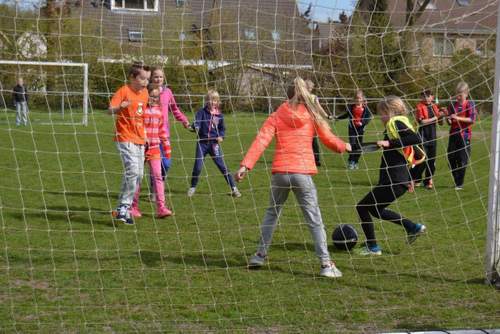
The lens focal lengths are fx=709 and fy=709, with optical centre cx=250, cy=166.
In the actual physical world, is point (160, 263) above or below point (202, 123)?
below

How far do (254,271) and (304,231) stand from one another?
5.37 ft

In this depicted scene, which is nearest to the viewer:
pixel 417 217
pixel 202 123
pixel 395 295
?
pixel 395 295

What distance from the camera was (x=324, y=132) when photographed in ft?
18.1

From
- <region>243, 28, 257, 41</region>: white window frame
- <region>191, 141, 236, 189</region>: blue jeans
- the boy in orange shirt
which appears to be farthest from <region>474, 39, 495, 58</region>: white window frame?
<region>191, 141, 236, 189</region>: blue jeans

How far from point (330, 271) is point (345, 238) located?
885 millimetres

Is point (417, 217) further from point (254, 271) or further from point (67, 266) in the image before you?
point (67, 266)

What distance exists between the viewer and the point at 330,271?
18.3ft

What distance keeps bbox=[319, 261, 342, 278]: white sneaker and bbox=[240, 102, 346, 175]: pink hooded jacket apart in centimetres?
75

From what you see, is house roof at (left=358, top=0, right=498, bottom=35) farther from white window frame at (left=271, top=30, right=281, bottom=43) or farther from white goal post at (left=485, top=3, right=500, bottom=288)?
white window frame at (left=271, top=30, right=281, bottom=43)

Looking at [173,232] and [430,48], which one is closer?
[430,48]

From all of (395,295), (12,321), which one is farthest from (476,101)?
(12,321)

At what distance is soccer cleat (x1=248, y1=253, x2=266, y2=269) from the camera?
19.0ft

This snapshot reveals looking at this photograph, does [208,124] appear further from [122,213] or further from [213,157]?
[122,213]

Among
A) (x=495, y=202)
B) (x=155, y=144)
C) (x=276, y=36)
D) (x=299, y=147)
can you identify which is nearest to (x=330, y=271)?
(x=299, y=147)
